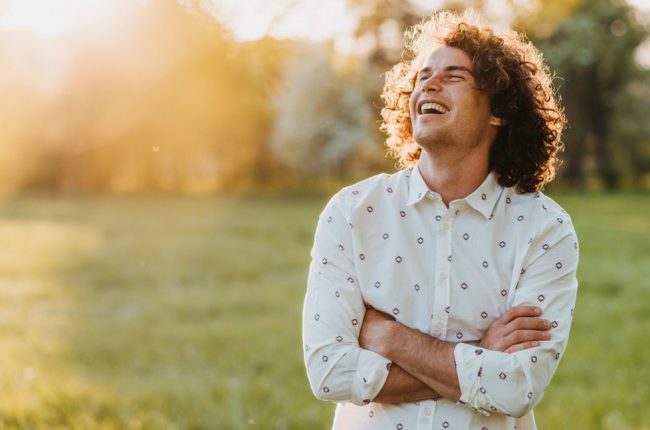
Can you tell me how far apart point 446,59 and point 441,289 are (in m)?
0.88

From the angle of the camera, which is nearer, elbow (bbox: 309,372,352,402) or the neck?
elbow (bbox: 309,372,352,402)

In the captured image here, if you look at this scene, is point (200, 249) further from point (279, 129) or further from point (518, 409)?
point (279, 129)

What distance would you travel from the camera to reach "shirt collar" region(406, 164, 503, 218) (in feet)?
9.95

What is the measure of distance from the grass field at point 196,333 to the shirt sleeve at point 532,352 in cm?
351

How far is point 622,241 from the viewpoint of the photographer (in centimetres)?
1834

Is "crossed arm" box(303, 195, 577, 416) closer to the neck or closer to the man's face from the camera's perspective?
the neck

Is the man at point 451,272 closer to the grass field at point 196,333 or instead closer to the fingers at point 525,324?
the fingers at point 525,324

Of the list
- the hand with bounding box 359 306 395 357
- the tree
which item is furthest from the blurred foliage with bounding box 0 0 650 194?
the hand with bounding box 359 306 395 357

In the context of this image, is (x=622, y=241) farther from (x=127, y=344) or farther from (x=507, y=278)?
(x=507, y=278)

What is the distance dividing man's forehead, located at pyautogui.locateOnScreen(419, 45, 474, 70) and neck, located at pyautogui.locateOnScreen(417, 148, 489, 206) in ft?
1.07

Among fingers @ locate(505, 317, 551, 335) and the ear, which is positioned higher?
the ear

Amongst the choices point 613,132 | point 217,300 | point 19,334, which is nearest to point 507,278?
point 19,334

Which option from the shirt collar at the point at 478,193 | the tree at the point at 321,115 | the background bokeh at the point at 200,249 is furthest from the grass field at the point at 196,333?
the tree at the point at 321,115

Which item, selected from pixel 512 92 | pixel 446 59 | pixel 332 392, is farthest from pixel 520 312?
pixel 446 59
